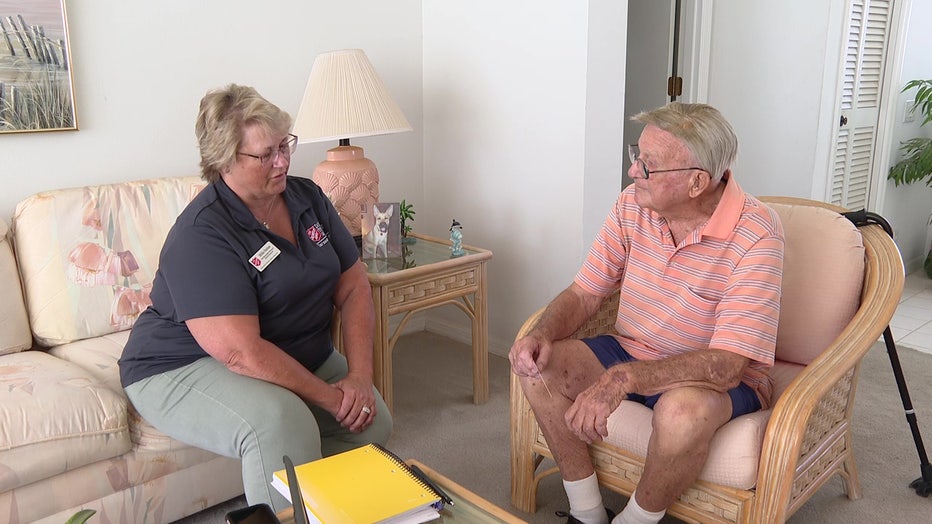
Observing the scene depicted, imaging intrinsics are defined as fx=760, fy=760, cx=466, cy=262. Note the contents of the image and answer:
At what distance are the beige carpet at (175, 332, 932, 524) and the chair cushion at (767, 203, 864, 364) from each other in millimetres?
497

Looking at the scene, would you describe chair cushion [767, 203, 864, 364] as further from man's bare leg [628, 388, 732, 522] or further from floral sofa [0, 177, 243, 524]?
floral sofa [0, 177, 243, 524]

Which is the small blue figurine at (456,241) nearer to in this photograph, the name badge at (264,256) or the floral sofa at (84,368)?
the floral sofa at (84,368)

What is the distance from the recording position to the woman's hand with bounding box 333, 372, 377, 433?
69.5 inches

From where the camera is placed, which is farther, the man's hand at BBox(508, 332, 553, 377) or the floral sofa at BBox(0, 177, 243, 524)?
the man's hand at BBox(508, 332, 553, 377)

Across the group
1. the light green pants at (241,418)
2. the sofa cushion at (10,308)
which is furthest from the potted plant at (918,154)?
the sofa cushion at (10,308)

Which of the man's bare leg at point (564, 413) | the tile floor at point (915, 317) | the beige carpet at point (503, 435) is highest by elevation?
the man's bare leg at point (564, 413)

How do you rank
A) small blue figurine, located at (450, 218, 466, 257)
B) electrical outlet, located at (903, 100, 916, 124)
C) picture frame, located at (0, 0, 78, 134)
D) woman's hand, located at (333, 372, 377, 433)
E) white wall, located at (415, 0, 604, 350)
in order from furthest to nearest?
electrical outlet, located at (903, 100, 916, 124) < white wall, located at (415, 0, 604, 350) < small blue figurine, located at (450, 218, 466, 257) < picture frame, located at (0, 0, 78, 134) < woman's hand, located at (333, 372, 377, 433)

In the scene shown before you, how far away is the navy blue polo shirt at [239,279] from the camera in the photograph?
1.65 m

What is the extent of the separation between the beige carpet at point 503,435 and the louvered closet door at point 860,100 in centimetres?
112

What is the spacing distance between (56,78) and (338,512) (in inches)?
69.2

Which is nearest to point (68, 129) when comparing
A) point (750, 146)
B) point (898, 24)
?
point (750, 146)

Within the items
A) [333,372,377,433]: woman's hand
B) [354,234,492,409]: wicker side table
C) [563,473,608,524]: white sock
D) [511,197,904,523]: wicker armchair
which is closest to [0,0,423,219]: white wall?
[354,234,492,409]: wicker side table

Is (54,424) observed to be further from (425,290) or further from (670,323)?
(670,323)

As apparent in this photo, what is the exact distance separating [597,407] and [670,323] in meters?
0.30
